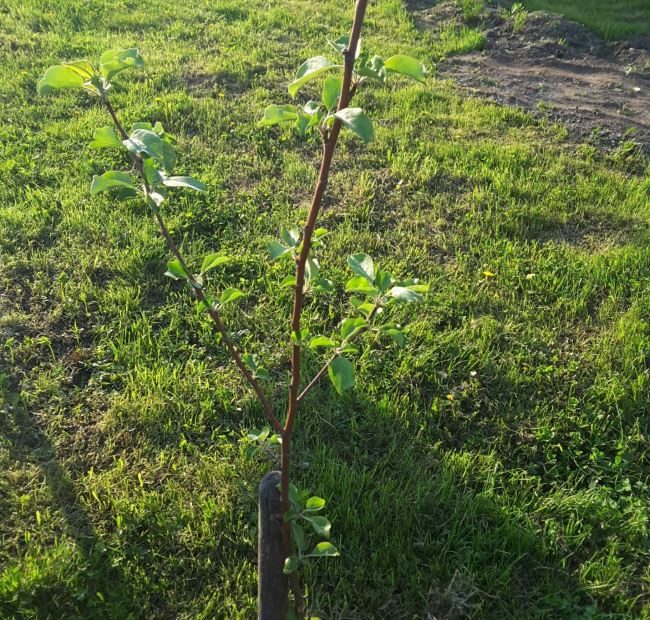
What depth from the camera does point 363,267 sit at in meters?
1.54

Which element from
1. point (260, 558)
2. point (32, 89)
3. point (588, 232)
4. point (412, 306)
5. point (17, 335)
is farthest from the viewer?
point (32, 89)

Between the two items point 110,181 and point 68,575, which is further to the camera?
point 68,575

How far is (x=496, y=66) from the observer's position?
652cm

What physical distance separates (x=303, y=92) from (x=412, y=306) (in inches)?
120

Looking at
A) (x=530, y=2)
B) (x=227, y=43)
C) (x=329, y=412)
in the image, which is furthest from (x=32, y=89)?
(x=530, y=2)

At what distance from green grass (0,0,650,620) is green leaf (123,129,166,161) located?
5.11 ft

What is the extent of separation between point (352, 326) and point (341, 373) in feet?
0.41

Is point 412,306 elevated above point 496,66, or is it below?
below

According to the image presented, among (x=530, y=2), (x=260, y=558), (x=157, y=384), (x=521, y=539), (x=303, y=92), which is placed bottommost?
(x=521, y=539)

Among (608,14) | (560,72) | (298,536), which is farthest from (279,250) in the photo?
(608,14)

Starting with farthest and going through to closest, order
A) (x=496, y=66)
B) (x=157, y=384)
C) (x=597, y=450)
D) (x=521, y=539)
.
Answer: (x=496, y=66) < (x=157, y=384) < (x=597, y=450) < (x=521, y=539)

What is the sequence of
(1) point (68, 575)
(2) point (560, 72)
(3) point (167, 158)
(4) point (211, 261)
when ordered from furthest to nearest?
(2) point (560, 72) → (1) point (68, 575) → (4) point (211, 261) → (3) point (167, 158)

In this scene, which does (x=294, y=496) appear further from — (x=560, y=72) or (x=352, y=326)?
(x=560, y=72)

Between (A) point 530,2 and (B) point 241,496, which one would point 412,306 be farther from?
(A) point 530,2
